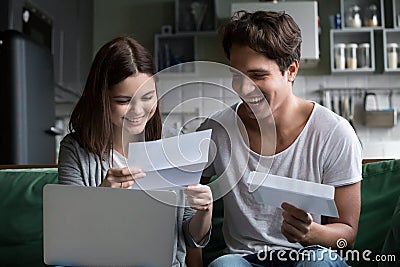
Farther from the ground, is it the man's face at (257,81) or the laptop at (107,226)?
the man's face at (257,81)

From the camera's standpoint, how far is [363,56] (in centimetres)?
487

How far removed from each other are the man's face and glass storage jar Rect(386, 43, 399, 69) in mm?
3454

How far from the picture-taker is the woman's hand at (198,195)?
1.45 metres

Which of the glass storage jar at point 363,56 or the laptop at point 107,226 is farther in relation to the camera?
the glass storage jar at point 363,56

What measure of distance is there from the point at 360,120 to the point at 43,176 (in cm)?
343

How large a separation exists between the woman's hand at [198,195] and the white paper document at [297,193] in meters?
0.15

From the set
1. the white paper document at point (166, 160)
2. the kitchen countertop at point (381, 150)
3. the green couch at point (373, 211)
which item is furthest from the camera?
the kitchen countertop at point (381, 150)

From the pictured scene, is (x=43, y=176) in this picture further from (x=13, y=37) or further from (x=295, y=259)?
(x=13, y=37)

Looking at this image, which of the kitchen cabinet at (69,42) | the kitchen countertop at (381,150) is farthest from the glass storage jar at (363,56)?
the kitchen cabinet at (69,42)

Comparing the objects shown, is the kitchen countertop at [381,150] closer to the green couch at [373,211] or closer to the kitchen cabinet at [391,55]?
Result: the kitchen cabinet at [391,55]

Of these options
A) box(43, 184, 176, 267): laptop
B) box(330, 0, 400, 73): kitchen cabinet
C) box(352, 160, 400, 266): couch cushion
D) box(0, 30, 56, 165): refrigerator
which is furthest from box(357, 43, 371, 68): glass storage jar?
box(43, 184, 176, 267): laptop

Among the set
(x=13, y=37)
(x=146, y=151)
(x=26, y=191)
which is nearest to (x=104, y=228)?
(x=146, y=151)

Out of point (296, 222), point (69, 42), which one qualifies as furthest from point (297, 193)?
point (69, 42)

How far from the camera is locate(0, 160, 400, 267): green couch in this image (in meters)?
1.85
